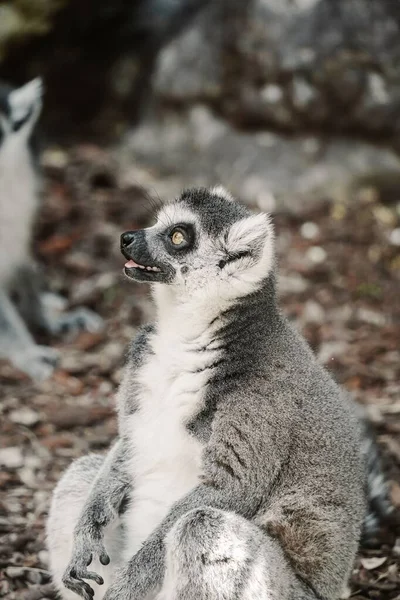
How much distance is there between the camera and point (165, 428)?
418 centimetres

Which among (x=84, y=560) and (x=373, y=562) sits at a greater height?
(x=373, y=562)

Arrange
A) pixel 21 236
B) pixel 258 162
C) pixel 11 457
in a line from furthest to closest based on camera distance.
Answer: pixel 258 162
pixel 21 236
pixel 11 457

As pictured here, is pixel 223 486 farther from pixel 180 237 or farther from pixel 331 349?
pixel 331 349

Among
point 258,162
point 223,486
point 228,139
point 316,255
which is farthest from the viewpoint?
point 228,139

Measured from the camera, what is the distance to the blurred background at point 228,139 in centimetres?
880

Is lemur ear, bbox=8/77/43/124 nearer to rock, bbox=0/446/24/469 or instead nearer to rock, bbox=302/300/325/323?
rock, bbox=302/300/325/323

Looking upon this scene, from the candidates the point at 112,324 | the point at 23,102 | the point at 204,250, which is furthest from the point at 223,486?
the point at 23,102

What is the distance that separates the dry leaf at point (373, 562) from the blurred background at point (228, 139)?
8.89ft

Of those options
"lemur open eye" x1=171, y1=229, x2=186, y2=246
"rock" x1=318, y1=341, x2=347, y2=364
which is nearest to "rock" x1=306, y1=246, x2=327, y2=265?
"rock" x1=318, y1=341, x2=347, y2=364

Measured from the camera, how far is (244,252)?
4.21m

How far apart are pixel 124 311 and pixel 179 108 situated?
3186 mm

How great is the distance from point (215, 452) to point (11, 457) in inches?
109

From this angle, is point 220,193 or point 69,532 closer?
point 69,532

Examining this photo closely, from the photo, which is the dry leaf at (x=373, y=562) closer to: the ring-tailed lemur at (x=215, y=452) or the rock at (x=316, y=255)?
the ring-tailed lemur at (x=215, y=452)
